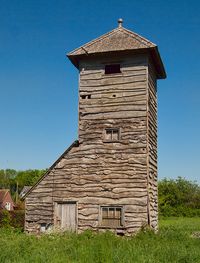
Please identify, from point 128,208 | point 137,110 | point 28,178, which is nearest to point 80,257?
point 128,208

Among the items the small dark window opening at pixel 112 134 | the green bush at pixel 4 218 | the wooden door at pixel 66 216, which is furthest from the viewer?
the green bush at pixel 4 218

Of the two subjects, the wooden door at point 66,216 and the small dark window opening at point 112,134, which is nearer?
the wooden door at point 66,216

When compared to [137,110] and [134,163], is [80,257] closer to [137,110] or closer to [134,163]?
[134,163]

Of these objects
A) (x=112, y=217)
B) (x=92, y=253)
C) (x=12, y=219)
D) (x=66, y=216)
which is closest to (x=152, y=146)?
(x=112, y=217)

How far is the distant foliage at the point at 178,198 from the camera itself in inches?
2174

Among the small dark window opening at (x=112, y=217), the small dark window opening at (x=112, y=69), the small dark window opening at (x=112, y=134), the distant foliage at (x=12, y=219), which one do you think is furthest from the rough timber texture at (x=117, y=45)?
the distant foliage at (x=12, y=219)

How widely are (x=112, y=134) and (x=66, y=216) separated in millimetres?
4558

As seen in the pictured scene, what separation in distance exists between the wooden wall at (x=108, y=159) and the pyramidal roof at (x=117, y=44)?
63cm

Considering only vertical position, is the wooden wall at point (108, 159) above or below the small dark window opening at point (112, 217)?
above

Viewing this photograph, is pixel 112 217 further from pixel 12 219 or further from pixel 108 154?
pixel 12 219

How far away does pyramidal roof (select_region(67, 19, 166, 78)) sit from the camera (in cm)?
1920

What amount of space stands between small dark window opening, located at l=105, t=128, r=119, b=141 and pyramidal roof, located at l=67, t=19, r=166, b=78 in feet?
12.9

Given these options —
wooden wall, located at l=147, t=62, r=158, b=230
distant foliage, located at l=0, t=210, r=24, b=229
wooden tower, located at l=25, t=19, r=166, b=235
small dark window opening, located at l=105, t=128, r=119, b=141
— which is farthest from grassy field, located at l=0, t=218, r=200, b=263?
distant foliage, located at l=0, t=210, r=24, b=229

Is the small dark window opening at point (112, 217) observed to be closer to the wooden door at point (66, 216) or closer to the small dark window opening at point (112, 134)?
the wooden door at point (66, 216)
